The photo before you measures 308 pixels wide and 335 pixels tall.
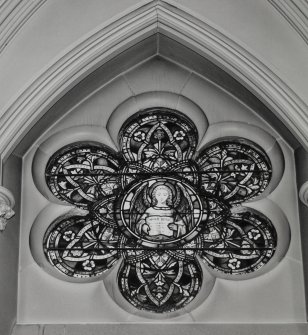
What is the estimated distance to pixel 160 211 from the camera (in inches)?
374

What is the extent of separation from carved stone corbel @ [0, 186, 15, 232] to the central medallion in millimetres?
1052

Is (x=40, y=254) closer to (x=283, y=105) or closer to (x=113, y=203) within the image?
(x=113, y=203)

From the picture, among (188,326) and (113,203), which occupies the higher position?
(113,203)

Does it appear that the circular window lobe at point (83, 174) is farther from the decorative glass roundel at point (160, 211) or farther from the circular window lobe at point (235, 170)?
the circular window lobe at point (235, 170)

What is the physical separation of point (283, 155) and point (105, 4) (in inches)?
77.2

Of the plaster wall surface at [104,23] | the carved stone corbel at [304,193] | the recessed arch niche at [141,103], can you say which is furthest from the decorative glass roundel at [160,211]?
the plaster wall surface at [104,23]

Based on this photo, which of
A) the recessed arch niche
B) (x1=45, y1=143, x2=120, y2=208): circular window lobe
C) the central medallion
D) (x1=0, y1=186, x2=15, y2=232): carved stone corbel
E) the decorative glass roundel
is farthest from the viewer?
(x1=45, y1=143, x2=120, y2=208): circular window lobe

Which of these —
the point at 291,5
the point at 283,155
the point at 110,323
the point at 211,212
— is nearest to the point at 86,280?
the point at 110,323

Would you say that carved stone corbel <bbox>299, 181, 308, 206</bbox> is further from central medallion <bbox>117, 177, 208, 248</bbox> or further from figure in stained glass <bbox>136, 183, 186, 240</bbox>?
figure in stained glass <bbox>136, 183, 186, 240</bbox>

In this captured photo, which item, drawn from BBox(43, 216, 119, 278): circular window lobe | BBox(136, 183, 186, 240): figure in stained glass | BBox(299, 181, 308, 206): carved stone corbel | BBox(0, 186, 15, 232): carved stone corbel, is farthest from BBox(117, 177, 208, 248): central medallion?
BBox(0, 186, 15, 232): carved stone corbel

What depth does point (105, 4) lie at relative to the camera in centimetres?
927

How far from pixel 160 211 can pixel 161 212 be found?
0.05 ft

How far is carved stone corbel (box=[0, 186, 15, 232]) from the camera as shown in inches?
345

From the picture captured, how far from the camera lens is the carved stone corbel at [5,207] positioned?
8.77 m
